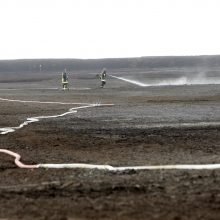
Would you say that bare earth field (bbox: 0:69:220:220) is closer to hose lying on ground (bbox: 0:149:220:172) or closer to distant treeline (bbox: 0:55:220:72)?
hose lying on ground (bbox: 0:149:220:172)

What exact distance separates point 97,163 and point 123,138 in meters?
3.18

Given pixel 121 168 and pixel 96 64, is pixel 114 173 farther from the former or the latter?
pixel 96 64

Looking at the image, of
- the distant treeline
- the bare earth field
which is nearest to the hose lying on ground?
the bare earth field

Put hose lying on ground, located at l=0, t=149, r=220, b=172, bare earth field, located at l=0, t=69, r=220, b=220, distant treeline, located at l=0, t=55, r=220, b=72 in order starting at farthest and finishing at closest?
distant treeline, located at l=0, t=55, r=220, b=72
hose lying on ground, located at l=0, t=149, r=220, b=172
bare earth field, located at l=0, t=69, r=220, b=220

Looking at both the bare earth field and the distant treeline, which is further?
the distant treeline

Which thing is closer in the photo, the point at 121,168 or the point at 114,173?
the point at 114,173

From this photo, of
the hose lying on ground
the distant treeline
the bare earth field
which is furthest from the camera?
the distant treeline

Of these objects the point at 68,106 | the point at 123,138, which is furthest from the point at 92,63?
the point at 123,138

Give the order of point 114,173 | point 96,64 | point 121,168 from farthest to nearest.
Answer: point 96,64 → point 121,168 → point 114,173

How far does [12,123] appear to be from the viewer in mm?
17188

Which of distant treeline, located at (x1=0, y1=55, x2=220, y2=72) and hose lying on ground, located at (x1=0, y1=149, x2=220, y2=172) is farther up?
hose lying on ground, located at (x1=0, y1=149, x2=220, y2=172)

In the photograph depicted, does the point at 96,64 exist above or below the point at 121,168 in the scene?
below

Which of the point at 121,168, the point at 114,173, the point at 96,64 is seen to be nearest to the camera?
the point at 114,173

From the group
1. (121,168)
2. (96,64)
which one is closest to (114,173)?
(121,168)
